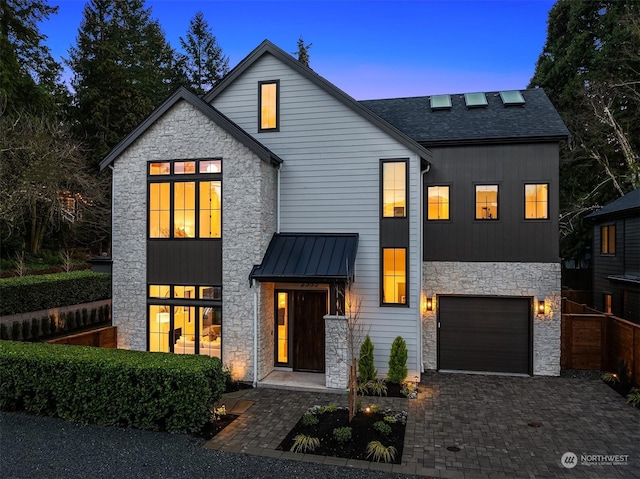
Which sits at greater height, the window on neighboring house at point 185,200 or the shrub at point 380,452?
the window on neighboring house at point 185,200

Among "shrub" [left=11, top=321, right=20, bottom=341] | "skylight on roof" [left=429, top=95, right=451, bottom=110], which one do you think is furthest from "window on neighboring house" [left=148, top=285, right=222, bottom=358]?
"skylight on roof" [left=429, top=95, right=451, bottom=110]

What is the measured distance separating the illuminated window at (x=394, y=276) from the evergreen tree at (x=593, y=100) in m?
14.1

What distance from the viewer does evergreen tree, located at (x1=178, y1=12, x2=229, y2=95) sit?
116 feet

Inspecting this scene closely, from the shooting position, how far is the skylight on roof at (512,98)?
39.1 feet

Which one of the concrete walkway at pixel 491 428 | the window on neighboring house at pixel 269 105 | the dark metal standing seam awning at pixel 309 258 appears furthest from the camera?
the window on neighboring house at pixel 269 105

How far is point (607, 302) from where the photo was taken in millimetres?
15164

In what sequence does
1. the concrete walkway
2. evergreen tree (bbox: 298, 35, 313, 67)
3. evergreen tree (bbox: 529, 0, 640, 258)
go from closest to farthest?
1. the concrete walkway
2. evergreen tree (bbox: 529, 0, 640, 258)
3. evergreen tree (bbox: 298, 35, 313, 67)

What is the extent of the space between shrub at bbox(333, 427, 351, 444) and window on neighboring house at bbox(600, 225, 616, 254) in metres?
14.1

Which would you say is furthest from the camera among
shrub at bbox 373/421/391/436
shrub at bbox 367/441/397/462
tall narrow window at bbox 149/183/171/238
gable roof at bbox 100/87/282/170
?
tall narrow window at bbox 149/183/171/238

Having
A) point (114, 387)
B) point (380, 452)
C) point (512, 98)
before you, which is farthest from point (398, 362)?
point (512, 98)

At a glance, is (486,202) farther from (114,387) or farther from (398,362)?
(114,387)

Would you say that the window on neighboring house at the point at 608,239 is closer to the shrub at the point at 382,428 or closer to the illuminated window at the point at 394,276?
the illuminated window at the point at 394,276

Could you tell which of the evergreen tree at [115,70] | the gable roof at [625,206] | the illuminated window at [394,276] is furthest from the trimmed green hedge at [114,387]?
the evergreen tree at [115,70]

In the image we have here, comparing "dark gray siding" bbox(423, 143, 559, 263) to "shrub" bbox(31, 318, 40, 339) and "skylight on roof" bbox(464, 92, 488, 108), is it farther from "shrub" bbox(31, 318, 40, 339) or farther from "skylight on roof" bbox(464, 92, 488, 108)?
"shrub" bbox(31, 318, 40, 339)
